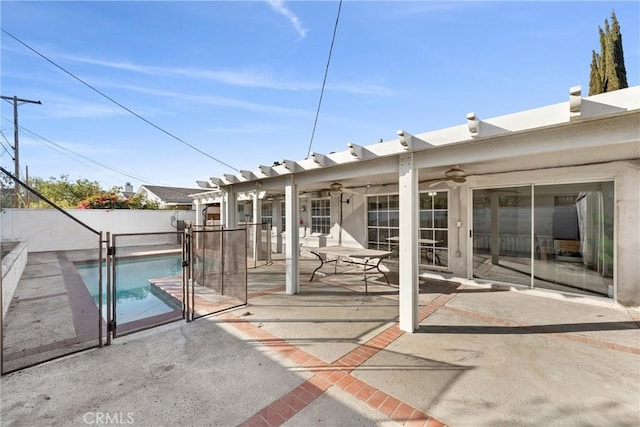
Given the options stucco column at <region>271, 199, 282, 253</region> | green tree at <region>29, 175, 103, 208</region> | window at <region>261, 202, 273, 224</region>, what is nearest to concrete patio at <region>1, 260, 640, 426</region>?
stucco column at <region>271, 199, 282, 253</region>

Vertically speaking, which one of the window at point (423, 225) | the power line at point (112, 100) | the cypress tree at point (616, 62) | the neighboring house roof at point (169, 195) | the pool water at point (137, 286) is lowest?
the pool water at point (137, 286)

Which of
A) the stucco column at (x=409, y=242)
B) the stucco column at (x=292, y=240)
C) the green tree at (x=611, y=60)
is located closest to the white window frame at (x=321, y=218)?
the stucco column at (x=292, y=240)

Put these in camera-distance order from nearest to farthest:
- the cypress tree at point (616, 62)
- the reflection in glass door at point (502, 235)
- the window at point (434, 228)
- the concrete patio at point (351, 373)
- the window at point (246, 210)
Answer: the concrete patio at point (351, 373)
the reflection in glass door at point (502, 235)
the window at point (434, 228)
the cypress tree at point (616, 62)
the window at point (246, 210)

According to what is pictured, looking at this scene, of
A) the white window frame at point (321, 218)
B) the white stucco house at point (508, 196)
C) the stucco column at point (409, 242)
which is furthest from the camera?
the white window frame at point (321, 218)

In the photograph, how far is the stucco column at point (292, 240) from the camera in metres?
5.98

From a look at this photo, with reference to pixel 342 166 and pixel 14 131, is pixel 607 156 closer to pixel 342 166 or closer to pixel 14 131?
pixel 342 166

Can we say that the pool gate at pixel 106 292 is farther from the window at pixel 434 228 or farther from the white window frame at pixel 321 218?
the window at pixel 434 228

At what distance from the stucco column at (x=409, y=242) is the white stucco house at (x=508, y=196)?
2 cm

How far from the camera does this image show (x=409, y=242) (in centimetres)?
405

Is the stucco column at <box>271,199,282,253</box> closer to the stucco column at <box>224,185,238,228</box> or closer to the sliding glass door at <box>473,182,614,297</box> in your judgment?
the stucco column at <box>224,185,238,228</box>

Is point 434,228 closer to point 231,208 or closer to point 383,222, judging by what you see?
point 383,222

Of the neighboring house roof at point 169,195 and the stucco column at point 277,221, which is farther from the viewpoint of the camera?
the neighboring house roof at point 169,195

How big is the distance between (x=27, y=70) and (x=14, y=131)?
12.4 metres

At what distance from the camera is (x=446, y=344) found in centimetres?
359
